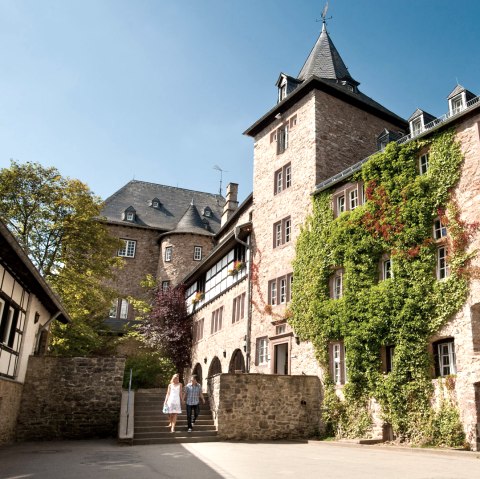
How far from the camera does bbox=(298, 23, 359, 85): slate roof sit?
990 inches

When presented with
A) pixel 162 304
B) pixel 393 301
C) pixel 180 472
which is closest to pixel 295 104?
pixel 393 301

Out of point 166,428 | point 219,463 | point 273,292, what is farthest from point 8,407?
point 273,292

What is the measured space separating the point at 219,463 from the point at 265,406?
7.03m

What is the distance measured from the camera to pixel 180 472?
8398mm

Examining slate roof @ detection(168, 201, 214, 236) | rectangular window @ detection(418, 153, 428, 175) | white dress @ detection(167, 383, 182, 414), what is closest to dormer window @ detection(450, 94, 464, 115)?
rectangular window @ detection(418, 153, 428, 175)

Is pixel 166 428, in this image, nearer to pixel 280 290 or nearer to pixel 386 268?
pixel 280 290

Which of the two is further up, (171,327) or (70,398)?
(171,327)

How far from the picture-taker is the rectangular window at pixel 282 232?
21781mm

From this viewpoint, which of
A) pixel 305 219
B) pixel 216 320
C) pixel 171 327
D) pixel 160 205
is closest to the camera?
pixel 305 219

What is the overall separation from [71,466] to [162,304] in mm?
25259

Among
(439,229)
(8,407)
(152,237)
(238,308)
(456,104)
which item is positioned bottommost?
(8,407)

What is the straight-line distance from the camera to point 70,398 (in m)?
16.2

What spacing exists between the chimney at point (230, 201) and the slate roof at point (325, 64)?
14367 millimetres

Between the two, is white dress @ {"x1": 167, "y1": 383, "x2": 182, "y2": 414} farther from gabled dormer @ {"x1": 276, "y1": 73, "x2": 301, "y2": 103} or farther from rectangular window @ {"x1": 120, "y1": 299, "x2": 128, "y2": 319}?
rectangular window @ {"x1": 120, "y1": 299, "x2": 128, "y2": 319}
